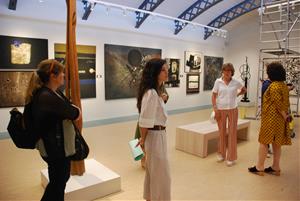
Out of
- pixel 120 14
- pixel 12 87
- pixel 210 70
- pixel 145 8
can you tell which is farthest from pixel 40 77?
pixel 210 70

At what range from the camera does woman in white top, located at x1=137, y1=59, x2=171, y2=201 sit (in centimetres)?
201

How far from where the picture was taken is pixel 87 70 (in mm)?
6863

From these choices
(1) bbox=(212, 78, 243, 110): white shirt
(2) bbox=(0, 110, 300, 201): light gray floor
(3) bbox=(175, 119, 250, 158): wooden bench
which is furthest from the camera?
(3) bbox=(175, 119, 250, 158): wooden bench

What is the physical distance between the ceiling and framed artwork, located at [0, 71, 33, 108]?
1366 mm

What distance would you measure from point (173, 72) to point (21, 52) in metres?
5.35

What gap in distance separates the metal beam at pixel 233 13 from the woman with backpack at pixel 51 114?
9528 mm

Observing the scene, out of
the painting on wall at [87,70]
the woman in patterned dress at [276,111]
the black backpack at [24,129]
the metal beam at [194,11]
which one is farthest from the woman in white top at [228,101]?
the metal beam at [194,11]

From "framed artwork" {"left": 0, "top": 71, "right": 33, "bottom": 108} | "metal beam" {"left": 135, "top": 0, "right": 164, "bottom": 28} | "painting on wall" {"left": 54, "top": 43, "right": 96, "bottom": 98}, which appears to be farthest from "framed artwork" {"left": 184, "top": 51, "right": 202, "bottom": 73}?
"framed artwork" {"left": 0, "top": 71, "right": 33, "bottom": 108}

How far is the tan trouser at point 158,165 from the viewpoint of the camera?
2078 mm

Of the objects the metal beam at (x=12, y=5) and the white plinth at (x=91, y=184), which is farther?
the metal beam at (x=12, y=5)

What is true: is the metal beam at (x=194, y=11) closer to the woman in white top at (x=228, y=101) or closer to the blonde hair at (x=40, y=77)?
the woman in white top at (x=228, y=101)

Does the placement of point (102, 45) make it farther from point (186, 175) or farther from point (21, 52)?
point (186, 175)

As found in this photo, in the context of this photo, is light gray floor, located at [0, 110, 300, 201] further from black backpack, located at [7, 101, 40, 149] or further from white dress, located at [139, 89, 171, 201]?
black backpack, located at [7, 101, 40, 149]

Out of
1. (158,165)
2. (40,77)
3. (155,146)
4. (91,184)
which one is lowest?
(91,184)
